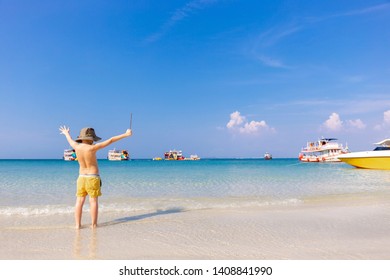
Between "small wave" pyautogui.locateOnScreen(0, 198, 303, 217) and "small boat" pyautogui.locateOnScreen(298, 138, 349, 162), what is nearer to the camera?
"small wave" pyautogui.locateOnScreen(0, 198, 303, 217)

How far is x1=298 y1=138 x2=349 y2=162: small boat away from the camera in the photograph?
6762 cm

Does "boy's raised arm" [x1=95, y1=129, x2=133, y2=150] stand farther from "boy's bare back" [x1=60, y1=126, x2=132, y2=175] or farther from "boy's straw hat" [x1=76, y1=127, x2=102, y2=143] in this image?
"boy's straw hat" [x1=76, y1=127, x2=102, y2=143]

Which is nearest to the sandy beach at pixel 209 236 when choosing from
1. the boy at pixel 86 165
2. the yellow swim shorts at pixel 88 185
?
the boy at pixel 86 165

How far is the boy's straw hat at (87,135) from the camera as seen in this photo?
20.4 feet


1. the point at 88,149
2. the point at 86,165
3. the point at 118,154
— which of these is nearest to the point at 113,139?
the point at 88,149

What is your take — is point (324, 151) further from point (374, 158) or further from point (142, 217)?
point (142, 217)

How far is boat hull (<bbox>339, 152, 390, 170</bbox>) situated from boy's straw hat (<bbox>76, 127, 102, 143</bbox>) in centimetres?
3130

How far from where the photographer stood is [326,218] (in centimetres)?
721

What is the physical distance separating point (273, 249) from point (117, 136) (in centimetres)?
349

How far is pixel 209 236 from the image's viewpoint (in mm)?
5707

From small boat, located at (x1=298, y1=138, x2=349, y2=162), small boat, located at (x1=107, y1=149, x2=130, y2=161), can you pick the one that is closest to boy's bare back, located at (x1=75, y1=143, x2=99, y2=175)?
small boat, located at (x1=298, y1=138, x2=349, y2=162)

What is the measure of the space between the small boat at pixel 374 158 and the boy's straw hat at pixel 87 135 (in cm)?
3130
